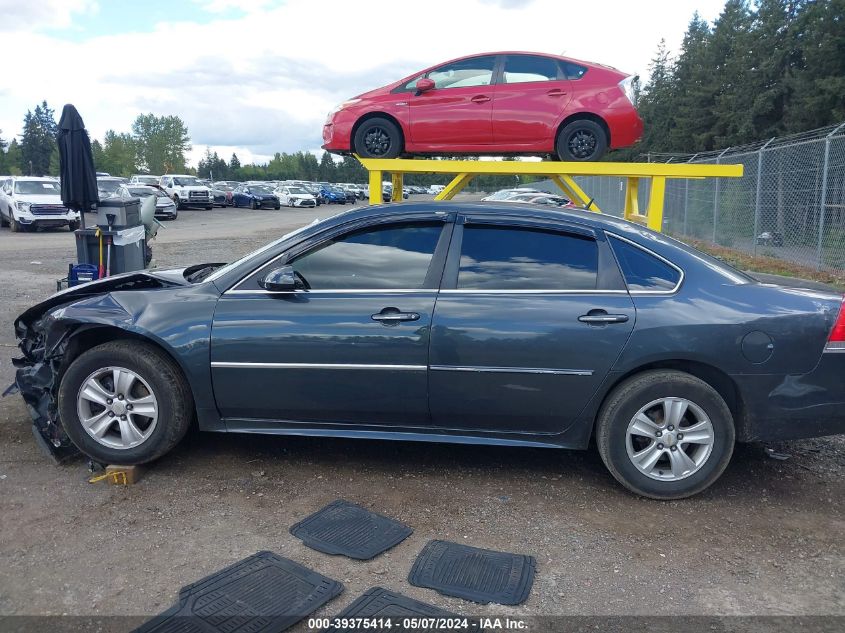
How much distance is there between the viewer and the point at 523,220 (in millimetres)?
4105

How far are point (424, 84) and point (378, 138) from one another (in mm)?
731

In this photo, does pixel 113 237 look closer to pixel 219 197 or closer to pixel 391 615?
pixel 391 615

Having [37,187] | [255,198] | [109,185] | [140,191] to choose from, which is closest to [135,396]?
[109,185]

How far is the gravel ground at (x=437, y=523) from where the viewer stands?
9.86 feet

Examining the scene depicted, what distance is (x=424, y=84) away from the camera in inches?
280

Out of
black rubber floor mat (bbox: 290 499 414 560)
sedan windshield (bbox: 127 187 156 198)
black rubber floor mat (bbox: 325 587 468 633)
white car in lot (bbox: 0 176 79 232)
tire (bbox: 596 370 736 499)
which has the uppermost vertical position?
sedan windshield (bbox: 127 187 156 198)

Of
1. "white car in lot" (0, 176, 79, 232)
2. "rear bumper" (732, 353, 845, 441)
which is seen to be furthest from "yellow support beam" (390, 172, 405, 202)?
"white car in lot" (0, 176, 79, 232)

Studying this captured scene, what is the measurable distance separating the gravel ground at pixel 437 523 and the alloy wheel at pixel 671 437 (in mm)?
218

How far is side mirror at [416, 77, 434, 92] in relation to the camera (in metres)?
7.11

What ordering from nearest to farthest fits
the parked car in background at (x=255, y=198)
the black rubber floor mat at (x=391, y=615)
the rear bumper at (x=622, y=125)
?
the black rubber floor mat at (x=391, y=615) < the rear bumper at (x=622, y=125) < the parked car in background at (x=255, y=198)

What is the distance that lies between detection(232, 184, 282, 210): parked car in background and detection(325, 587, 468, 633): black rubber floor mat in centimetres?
4104

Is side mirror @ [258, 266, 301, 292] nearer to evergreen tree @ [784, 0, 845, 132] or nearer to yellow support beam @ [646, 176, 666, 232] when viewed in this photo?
yellow support beam @ [646, 176, 666, 232]

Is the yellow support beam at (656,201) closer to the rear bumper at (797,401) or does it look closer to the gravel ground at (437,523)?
the gravel ground at (437,523)

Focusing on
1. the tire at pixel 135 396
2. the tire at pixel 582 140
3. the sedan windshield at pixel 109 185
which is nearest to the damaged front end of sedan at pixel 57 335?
the tire at pixel 135 396
